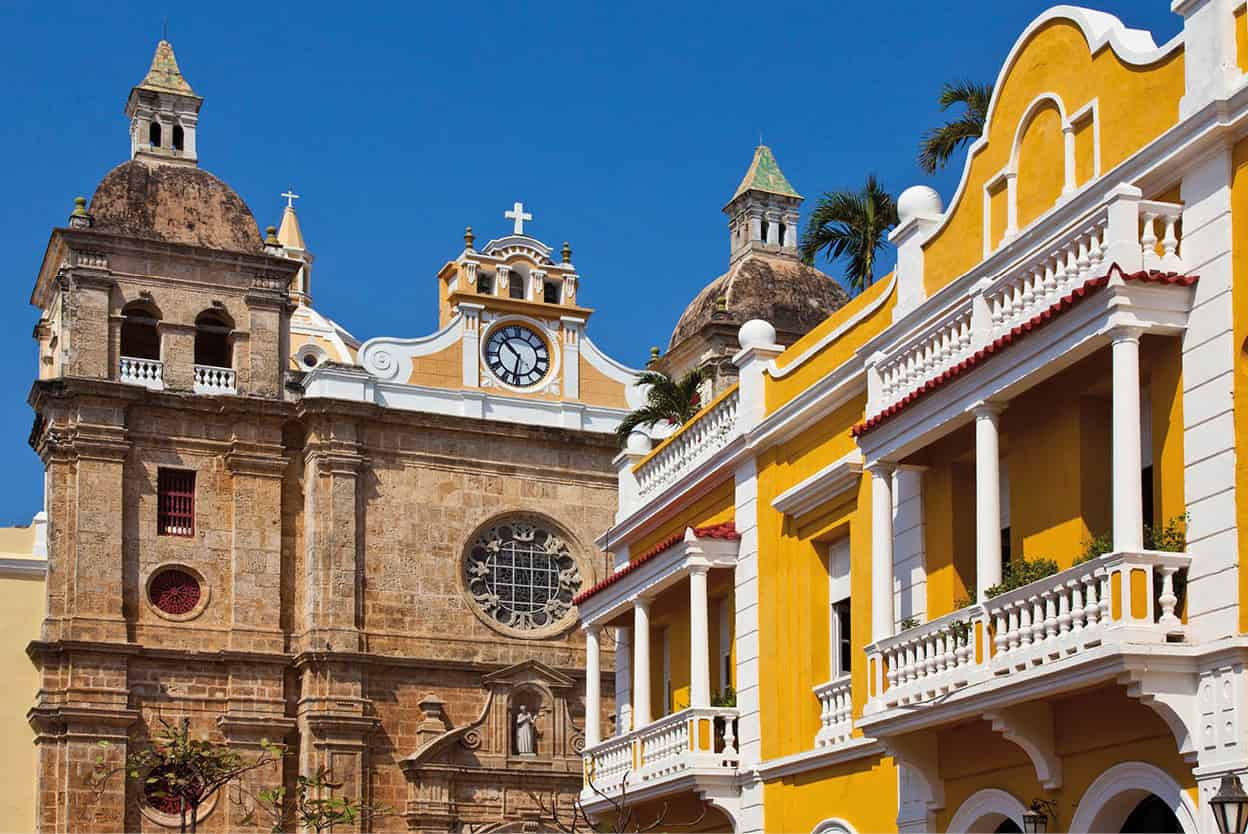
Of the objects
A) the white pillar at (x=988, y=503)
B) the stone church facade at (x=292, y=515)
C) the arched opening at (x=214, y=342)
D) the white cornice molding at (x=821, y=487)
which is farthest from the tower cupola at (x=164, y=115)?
the white pillar at (x=988, y=503)

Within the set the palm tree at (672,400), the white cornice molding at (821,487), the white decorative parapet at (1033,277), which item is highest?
the palm tree at (672,400)

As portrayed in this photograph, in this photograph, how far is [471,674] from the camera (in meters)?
40.0

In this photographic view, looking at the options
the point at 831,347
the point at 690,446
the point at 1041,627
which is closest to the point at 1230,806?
the point at 1041,627

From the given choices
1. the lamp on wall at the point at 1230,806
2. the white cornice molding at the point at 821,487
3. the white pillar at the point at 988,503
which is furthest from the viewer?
the white cornice molding at the point at 821,487

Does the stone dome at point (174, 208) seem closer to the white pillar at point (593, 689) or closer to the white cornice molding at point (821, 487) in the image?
the white pillar at point (593, 689)

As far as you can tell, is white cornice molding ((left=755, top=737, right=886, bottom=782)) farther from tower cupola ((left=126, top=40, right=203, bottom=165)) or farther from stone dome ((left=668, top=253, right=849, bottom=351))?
tower cupola ((left=126, top=40, right=203, bottom=165))

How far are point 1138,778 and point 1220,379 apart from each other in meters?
2.97

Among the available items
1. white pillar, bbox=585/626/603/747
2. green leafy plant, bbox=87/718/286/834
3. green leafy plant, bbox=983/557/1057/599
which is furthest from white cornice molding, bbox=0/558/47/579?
green leafy plant, bbox=983/557/1057/599

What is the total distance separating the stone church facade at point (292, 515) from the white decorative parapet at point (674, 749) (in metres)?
13.8

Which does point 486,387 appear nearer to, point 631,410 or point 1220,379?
point 631,410

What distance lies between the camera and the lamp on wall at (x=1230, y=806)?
12523 millimetres

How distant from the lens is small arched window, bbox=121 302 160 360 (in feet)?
130

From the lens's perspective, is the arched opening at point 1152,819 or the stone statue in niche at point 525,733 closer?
the arched opening at point 1152,819

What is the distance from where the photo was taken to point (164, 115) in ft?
137
